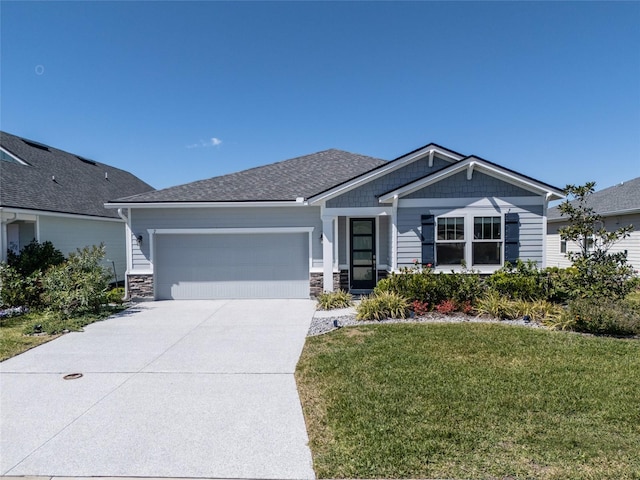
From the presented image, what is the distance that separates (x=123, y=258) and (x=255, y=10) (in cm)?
1141

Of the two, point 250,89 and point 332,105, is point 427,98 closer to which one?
point 332,105

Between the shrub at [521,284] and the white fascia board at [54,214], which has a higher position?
the white fascia board at [54,214]

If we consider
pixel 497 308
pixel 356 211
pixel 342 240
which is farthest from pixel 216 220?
pixel 497 308

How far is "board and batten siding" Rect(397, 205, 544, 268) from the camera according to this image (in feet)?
29.8

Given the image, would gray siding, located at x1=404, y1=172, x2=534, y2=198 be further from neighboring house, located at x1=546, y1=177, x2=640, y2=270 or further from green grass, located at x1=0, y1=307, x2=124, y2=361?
green grass, located at x1=0, y1=307, x2=124, y2=361

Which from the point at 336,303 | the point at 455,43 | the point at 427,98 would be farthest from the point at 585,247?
the point at 427,98

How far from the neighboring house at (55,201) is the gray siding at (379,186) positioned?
367 inches

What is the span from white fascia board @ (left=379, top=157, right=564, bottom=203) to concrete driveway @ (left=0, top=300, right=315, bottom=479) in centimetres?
471

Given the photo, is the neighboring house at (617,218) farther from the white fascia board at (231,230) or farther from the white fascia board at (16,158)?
the white fascia board at (16,158)

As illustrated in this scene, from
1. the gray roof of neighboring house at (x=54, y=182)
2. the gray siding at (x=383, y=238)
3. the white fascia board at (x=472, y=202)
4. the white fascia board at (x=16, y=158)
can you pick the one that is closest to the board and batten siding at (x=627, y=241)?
the white fascia board at (x=472, y=202)

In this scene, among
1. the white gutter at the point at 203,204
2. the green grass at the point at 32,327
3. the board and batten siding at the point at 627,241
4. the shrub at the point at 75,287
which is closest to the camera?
the green grass at the point at 32,327

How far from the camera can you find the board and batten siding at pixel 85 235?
37.6ft

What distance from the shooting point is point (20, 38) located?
982cm

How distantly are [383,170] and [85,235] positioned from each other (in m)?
11.4
